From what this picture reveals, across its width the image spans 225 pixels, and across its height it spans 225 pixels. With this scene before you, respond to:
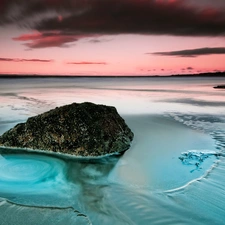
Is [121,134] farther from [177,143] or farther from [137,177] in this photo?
[137,177]

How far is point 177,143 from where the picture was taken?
605 centimetres

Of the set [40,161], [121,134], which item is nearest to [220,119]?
[121,134]

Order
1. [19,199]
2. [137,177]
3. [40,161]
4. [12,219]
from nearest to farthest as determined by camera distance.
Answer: [12,219] < [19,199] < [137,177] < [40,161]

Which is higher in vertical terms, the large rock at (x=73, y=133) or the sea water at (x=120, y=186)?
the large rock at (x=73, y=133)

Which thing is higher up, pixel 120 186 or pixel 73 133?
pixel 73 133

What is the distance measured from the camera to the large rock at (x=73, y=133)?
525 centimetres

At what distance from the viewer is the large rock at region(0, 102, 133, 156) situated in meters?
5.25

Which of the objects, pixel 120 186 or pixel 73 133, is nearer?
pixel 120 186

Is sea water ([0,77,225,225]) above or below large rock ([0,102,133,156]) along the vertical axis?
below

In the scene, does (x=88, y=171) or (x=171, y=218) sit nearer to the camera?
(x=171, y=218)

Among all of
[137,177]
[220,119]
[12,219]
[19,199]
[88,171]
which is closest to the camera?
[12,219]

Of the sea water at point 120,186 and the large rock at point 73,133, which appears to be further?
the large rock at point 73,133

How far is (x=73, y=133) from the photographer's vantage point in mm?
5395

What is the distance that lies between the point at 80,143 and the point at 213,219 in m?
2.95
